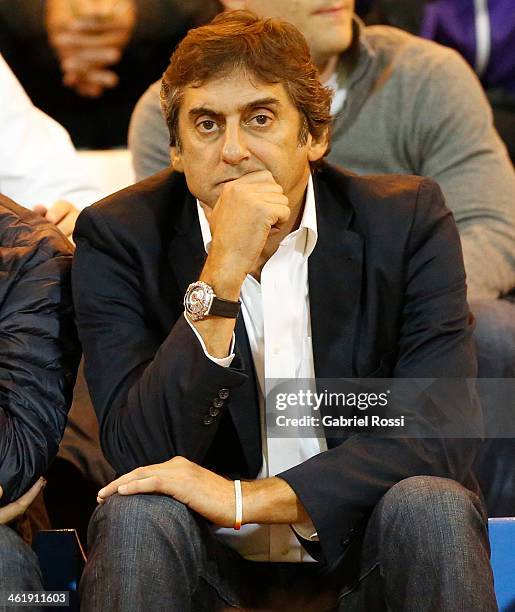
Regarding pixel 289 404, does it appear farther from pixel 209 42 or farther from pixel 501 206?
pixel 501 206

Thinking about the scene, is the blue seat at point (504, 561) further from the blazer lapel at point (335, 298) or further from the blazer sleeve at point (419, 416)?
the blazer lapel at point (335, 298)

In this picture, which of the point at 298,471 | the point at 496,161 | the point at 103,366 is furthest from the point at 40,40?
the point at 298,471

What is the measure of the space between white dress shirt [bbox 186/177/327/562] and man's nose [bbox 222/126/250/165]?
0.13 m

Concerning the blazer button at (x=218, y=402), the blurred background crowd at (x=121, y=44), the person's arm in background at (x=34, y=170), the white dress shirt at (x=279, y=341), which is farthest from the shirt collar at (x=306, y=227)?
the blurred background crowd at (x=121, y=44)

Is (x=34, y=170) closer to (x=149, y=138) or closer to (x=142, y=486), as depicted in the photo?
(x=149, y=138)

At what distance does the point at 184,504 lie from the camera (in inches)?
49.7

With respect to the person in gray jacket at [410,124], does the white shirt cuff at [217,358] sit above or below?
above

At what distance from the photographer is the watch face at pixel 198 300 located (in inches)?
51.1

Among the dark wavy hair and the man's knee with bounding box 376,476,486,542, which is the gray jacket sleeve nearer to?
the dark wavy hair

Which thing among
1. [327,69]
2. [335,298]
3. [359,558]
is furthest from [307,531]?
[327,69]

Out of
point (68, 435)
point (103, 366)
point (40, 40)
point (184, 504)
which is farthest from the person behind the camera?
point (40, 40)

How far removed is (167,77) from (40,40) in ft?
3.39

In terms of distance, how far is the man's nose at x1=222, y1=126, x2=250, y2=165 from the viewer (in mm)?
1352

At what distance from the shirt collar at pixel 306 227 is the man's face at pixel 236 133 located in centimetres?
5
